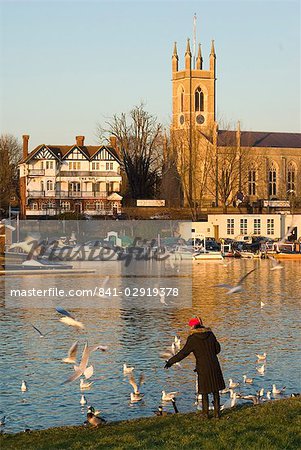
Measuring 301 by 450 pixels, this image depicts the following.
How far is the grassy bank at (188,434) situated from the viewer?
592 inches

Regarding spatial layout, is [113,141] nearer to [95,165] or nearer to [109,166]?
[109,166]

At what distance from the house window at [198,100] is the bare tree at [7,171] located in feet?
114

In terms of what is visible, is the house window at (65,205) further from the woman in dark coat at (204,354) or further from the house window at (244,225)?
the woman in dark coat at (204,354)

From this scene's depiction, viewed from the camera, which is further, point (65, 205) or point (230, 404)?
point (65, 205)

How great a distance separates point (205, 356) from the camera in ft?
54.6

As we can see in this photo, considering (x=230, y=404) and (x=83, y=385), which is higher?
(x=230, y=404)

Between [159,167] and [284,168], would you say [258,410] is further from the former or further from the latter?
[284,168]

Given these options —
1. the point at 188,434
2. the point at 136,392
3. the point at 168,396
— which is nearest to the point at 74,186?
the point at 136,392

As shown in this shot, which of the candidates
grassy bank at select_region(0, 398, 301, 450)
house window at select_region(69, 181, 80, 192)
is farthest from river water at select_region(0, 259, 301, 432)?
house window at select_region(69, 181, 80, 192)

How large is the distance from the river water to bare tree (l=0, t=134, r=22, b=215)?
5961 centimetres

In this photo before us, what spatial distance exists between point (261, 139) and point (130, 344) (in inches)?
4903

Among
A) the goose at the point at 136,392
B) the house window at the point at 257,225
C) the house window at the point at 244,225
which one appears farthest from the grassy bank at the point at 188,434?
the house window at the point at 257,225

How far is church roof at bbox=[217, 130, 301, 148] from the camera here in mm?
141125

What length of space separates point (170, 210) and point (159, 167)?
46.5 ft
